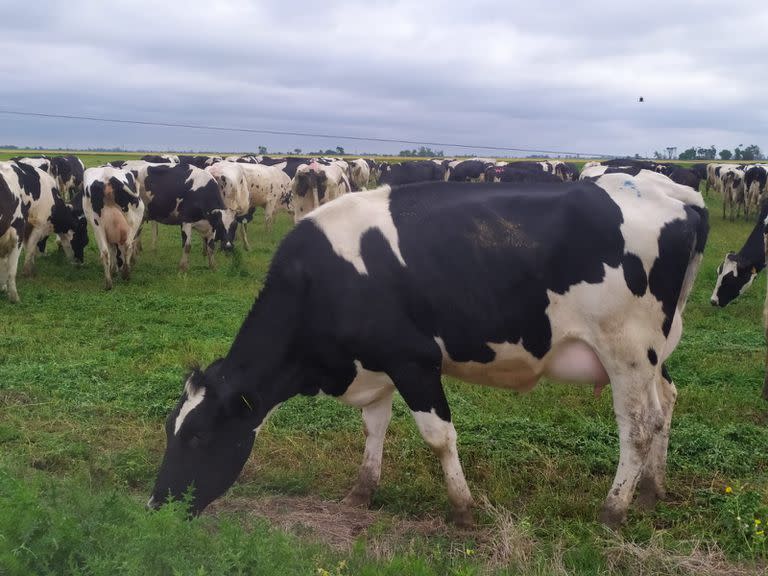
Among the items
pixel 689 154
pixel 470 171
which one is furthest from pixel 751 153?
pixel 470 171

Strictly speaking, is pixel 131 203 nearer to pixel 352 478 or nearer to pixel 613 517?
pixel 352 478

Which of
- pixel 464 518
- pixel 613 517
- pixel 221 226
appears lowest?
pixel 464 518

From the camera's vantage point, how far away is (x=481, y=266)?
14.4ft

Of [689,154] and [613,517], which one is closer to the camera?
[613,517]

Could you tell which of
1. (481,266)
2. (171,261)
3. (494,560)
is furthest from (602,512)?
(171,261)

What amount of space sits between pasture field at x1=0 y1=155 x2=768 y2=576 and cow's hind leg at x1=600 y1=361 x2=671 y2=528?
0.16 meters

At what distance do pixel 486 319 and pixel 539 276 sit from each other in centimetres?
40

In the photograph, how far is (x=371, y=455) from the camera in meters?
5.06

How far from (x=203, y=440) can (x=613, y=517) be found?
2501 millimetres

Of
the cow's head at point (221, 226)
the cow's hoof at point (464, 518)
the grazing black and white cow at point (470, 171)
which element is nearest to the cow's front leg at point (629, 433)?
the cow's hoof at point (464, 518)

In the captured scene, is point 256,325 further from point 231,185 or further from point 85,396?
point 231,185

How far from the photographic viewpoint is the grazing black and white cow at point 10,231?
11.1 metres

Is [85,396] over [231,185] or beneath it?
beneath

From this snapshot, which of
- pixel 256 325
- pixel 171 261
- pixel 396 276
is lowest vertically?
pixel 171 261
